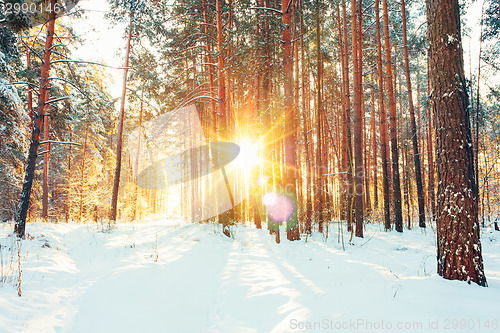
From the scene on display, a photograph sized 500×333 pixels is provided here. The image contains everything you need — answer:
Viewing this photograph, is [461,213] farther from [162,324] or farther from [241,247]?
[241,247]

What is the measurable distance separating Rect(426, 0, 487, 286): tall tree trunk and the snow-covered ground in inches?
14.2

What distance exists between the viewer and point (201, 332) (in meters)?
2.82

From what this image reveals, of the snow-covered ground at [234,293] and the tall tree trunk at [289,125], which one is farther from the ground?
the tall tree trunk at [289,125]

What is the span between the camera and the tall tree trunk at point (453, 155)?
326 centimetres

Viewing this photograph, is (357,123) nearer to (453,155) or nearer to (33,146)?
(453,155)

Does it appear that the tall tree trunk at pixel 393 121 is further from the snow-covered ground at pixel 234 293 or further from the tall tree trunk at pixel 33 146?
the tall tree trunk at pixel 33 146

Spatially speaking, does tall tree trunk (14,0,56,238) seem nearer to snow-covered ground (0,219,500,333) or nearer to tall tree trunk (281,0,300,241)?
snow-covered ground (0,219,500,333)

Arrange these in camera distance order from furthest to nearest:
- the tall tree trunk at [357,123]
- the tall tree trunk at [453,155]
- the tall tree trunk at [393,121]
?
the tall tree trunk at [393,121], the tall tree trunk at [357,123], the tall tree trunk at [453,155]

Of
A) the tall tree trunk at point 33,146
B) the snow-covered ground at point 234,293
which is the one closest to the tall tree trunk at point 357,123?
the snow-covered ground at point 234,293

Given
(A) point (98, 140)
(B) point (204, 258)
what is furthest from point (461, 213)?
(A) point (98, 140)

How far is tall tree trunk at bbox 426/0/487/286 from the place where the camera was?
326cm

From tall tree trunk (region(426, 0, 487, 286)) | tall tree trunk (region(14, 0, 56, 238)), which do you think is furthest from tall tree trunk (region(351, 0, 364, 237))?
tall tree trunk (region(14, 0, 56, 238))

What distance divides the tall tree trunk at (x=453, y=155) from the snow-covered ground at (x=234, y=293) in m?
0.36

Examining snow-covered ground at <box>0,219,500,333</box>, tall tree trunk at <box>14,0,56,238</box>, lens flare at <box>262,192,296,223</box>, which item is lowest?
snow-covered ground at <box>0,219,500,333</box>
